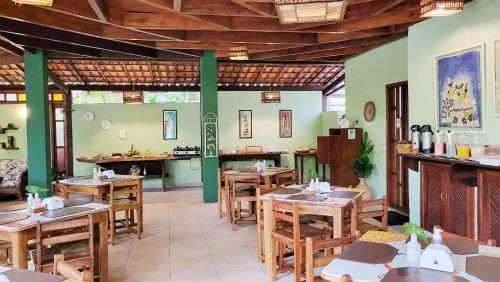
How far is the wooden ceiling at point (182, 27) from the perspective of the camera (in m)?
4.50

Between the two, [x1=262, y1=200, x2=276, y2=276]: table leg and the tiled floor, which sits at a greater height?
[x1=262, y1=200, x2=276, y2=276]: table leg

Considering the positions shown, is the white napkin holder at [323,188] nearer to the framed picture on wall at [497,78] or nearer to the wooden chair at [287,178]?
the wooden chair at [287,178]

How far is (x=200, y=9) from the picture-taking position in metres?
4.55

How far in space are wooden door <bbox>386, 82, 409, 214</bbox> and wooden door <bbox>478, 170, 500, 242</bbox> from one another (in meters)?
3.16

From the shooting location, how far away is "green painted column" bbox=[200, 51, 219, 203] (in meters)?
7.29

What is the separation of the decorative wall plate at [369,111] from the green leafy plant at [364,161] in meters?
0.34


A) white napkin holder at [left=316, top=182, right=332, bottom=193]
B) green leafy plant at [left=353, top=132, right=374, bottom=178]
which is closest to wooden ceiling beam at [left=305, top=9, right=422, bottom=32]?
white napkin holder at [left=316, top=182, right=332, bottom=193]

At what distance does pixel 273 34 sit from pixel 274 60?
1.95 metres

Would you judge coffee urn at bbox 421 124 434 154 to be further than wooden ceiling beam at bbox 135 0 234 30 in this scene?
Yes

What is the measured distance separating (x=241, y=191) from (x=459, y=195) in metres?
3.04

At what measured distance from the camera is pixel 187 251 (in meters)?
4.57

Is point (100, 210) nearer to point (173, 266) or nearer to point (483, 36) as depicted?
point (173, 266)

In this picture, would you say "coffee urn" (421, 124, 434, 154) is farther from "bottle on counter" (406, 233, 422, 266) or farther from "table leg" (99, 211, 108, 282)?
"table leg" (99, 211, 108, 282)

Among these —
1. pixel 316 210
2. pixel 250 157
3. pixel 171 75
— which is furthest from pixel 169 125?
pixel 316 210
